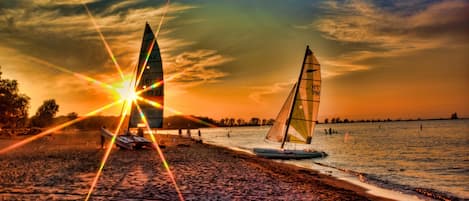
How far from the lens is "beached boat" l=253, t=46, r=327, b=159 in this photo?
141 ft

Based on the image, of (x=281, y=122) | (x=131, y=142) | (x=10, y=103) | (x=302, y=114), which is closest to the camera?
(x=131, y=142)

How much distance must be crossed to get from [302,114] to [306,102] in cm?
157

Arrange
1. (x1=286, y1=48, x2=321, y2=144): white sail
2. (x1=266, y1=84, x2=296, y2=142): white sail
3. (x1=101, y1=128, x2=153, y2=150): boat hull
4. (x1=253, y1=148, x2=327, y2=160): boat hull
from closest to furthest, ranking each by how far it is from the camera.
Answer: (x1=101, y1=128, x2=153, y2=150): boat hull
(x1=253, y1=148, x2=327, y2=160): boat hull
(x1=286, y1=48, x2=321, y2=144): white sail
(x1=266, y1=84, x2=296, y2=142): white sail

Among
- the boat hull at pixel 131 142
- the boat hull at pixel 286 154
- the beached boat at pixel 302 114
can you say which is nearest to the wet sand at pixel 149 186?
the boat hull at pixel 131 142

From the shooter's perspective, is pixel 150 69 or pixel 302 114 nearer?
pixel 302 114

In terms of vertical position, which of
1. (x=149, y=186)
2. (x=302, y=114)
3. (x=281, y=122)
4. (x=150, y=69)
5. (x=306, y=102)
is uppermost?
(x=150, y=69)

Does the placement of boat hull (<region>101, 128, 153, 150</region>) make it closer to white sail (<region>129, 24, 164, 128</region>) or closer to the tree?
white sail (<region>129, 24, 164, 128</region>)

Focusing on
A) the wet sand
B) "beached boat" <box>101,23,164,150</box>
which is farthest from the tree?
the wet sand

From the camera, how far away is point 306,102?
44531 mm

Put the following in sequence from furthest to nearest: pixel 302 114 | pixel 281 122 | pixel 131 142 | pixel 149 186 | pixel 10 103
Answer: pixel 10 103 → pixel 281 122 → pixel 302 114 → pixel 131 142 → pixel 149 186

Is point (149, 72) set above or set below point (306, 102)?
above

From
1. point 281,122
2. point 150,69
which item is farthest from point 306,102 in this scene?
point 150,69

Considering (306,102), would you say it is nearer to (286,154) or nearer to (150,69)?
(286,154)

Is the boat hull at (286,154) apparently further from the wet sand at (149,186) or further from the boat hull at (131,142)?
the wet sand at (149,186)
